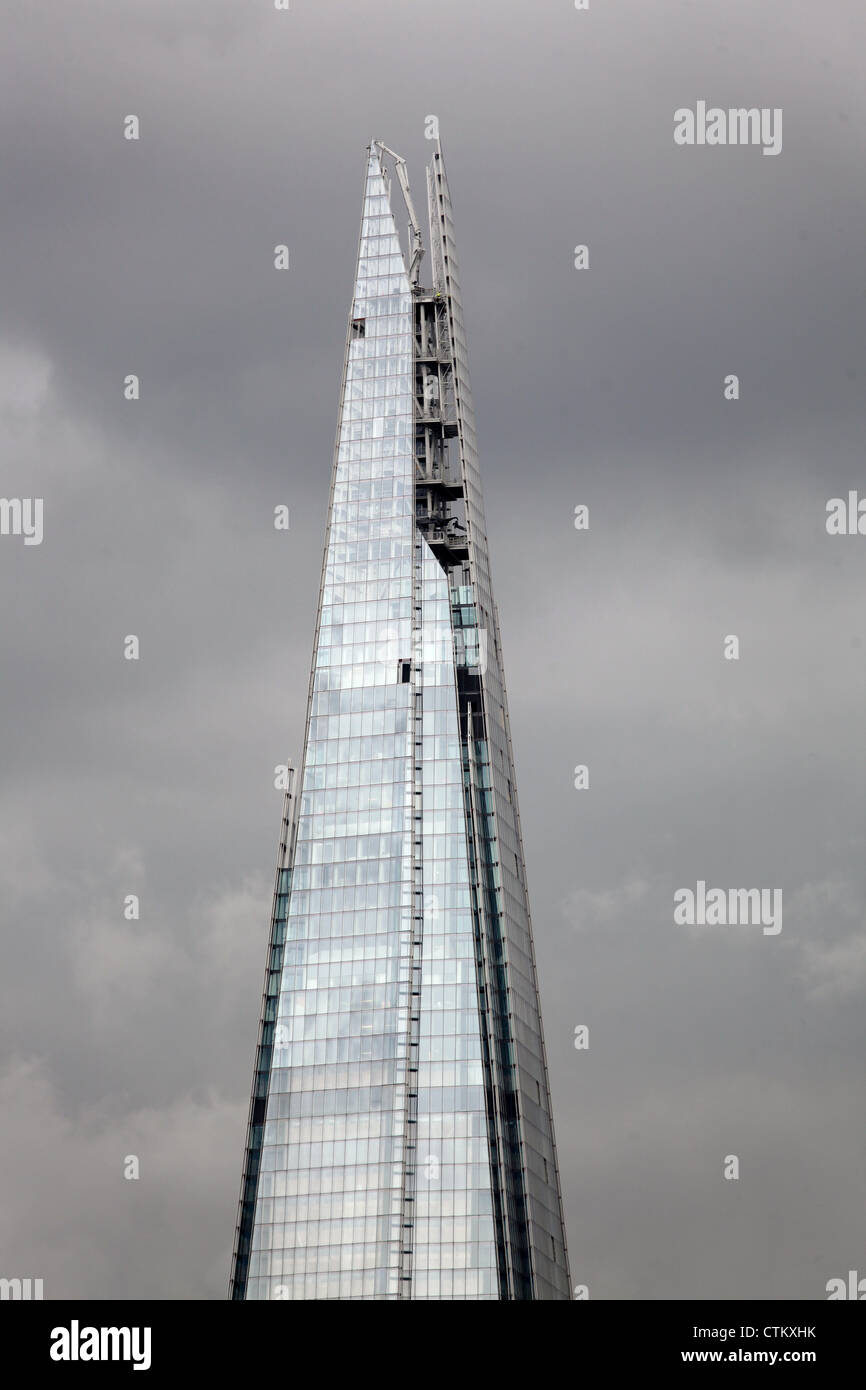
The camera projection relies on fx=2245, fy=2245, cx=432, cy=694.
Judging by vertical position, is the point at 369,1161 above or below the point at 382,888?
below
